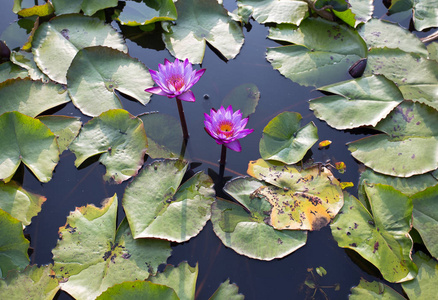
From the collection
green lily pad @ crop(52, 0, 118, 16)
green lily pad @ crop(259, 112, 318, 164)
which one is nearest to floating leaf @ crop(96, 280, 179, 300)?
green lily pad @ crop(259, 112, 318, 164)

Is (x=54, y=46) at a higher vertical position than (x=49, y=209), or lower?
higher

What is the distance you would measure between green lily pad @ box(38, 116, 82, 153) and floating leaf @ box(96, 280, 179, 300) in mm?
1263

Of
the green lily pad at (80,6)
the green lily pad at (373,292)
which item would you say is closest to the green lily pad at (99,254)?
the green lily pad at (373,292)

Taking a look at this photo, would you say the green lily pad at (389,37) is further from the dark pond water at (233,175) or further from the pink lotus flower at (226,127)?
the pink lotus flower at (226,127)

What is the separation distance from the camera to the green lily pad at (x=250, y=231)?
6.96 ft

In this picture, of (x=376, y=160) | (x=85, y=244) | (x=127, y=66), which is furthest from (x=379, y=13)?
(x=85, y=244)

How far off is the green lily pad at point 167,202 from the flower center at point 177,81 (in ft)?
1.82

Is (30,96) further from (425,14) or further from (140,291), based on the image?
(425,14)

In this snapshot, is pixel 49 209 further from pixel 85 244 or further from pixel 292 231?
pixel 292 231

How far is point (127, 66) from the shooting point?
2896 mm

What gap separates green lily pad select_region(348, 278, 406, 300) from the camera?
1974 millimetres

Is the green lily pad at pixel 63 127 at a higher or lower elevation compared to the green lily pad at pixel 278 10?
lower

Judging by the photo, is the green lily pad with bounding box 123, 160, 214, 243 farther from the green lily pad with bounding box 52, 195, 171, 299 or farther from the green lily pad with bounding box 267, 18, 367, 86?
the green lily pad with bounding box 267, 18, 367, 86

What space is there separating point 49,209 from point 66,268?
0.53 meters
